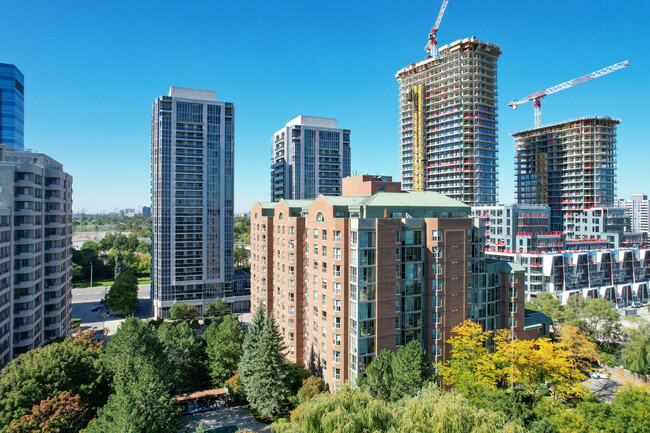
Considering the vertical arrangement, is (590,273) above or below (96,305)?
above

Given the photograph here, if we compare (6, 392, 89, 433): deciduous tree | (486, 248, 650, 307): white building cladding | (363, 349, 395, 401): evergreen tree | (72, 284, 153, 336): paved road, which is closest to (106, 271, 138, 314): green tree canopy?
(72, 284, 153, 336): paved road

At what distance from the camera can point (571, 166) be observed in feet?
414

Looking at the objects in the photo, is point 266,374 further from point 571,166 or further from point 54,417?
point 571,166

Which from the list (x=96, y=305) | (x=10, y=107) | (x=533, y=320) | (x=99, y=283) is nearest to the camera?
(x=533, y=320)

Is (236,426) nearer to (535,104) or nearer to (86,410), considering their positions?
(86,410)

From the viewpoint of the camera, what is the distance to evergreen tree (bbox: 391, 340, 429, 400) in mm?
39438

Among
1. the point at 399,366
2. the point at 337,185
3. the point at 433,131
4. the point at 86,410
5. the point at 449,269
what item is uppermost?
the point at 433,131

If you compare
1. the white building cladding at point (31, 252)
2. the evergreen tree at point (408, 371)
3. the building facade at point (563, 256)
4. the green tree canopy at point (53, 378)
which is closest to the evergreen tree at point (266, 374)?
the evergreen tree at point (408, 371)

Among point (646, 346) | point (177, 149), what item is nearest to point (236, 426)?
point (646, 346)

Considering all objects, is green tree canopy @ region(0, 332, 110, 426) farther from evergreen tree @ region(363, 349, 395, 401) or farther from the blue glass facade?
the blue glass facade

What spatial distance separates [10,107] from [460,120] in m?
130

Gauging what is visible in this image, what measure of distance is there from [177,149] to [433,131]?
7311 centimetres

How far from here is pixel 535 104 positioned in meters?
156

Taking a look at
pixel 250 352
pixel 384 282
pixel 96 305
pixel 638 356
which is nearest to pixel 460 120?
pixel 638 356
